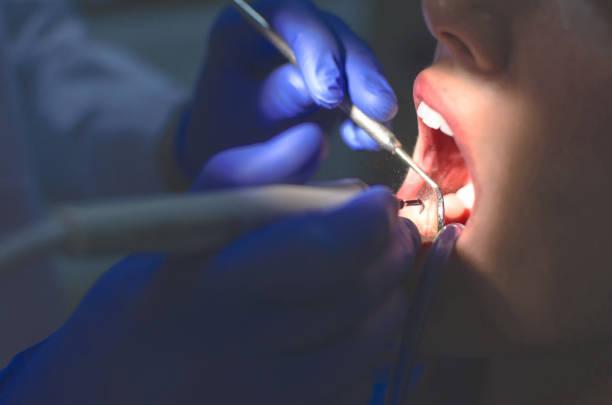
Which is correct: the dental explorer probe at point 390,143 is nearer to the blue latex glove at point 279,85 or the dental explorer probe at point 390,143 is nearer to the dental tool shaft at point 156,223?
the blue latex glove at point 279,85

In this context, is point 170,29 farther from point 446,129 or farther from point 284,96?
point 446,129

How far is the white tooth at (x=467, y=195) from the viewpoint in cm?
74

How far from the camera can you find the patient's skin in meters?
0.64

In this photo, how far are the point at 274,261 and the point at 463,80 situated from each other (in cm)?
28

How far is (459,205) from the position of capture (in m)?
0.75

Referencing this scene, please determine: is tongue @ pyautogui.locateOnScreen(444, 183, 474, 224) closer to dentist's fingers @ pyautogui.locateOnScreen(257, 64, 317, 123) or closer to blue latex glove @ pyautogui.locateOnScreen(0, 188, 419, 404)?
blue latex glove @ pyautogui.locateOnScreen(0, 188, 419, 404)

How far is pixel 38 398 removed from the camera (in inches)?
27.1

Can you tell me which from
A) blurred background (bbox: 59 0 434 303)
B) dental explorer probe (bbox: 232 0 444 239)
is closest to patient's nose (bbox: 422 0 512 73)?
dental explorer probe (bbox: 232 0 444 239)

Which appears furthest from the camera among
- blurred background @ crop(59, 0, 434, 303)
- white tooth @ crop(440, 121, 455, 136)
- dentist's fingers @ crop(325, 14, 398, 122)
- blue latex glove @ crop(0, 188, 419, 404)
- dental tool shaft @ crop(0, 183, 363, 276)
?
blurred background @ crop(59, 0, 434, 303)

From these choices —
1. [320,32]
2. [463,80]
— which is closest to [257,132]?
[320,32]

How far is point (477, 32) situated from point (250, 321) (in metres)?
0.36

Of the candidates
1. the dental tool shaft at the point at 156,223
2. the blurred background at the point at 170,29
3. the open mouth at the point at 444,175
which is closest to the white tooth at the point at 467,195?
the open mouth at the point at 444,175

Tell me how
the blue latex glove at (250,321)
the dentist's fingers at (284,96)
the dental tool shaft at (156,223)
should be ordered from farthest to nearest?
the dentist's fingers at (284,96)
the blue latex glove at (250,321)
the dental tool shaft at (156,223)

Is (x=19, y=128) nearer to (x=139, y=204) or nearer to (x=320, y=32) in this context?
(x=320, y=32)
